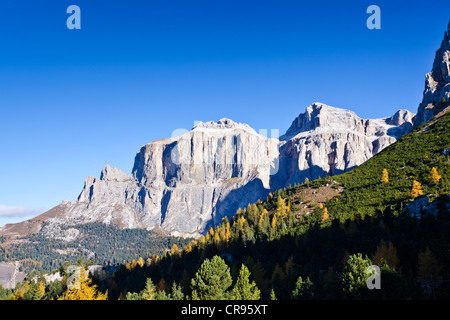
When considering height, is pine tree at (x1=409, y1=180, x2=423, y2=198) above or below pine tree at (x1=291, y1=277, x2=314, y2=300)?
above

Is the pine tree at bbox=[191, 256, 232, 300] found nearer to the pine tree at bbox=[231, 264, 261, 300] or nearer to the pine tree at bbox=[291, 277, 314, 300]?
the pine tree at bbox=[231, 264, 261, 300]

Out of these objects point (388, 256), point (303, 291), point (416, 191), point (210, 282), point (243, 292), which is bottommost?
point (303, 291)

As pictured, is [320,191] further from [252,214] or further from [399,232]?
[399,232]

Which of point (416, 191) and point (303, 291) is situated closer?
point (303, 291)

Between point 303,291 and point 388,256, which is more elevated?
point 388,256

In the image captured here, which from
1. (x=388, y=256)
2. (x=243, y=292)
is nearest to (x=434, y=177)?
(x=388, y=256)

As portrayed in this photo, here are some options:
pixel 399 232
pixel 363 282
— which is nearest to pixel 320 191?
pixel 399 232

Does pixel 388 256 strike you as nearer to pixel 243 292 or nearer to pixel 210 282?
pixel 243 292

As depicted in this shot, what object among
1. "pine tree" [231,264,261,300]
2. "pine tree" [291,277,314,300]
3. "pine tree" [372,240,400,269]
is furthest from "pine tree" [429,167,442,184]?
"pine tree" [231,264,261,300]

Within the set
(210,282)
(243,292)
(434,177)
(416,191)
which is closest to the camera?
(243,292)

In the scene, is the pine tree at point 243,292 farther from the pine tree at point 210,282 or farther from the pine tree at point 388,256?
the pine tree at point 388,256

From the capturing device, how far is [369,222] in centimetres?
7719

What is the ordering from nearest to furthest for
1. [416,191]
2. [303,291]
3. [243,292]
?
[243,292] → [303,291] → [416,191]
